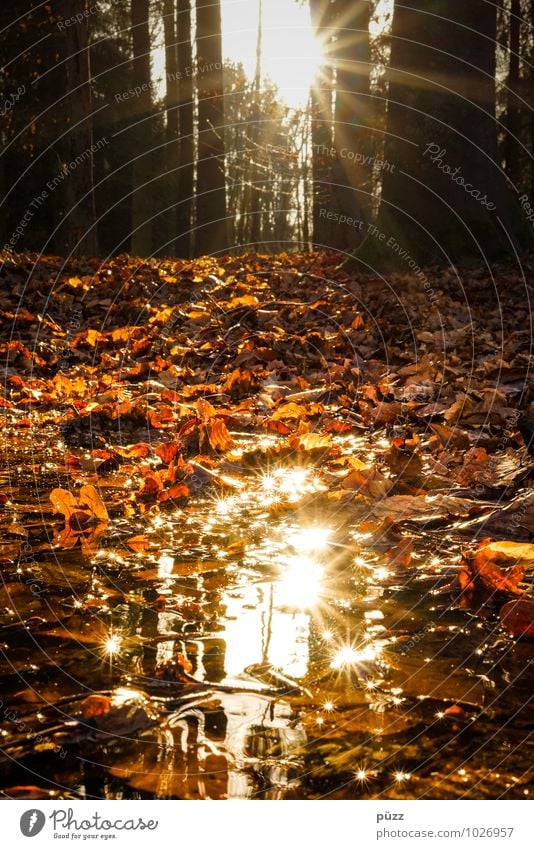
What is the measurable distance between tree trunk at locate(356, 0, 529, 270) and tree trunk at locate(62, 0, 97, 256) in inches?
141

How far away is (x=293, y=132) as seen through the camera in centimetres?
3434

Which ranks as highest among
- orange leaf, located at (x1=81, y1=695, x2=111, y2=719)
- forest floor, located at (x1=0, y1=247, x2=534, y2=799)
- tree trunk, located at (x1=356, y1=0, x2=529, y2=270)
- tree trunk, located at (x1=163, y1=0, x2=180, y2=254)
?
tree trunk, located at (x1=163, y1=0, x2=180, y2=254)

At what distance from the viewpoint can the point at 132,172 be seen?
21.4 m

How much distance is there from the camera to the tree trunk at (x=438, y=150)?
789 cm

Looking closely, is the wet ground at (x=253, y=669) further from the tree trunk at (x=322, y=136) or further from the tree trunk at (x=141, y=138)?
the tree trunk at (x=322, y=136)

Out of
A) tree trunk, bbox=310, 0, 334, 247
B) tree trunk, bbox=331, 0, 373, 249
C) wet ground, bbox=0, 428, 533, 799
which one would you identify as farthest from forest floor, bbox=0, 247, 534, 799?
tree trunk, bbox=310, 0, 334, 247

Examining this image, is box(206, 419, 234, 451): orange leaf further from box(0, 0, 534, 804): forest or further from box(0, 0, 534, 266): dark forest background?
box(0, 0, 534, 266): dark forest background

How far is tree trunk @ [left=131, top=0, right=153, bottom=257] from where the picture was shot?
16328mm

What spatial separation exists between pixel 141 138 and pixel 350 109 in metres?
7.97

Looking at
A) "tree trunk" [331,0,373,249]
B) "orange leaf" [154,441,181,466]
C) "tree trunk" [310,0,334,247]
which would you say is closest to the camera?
"orange leaf" [154,441,181,466]

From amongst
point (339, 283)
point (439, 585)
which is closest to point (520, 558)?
point (439, 585)

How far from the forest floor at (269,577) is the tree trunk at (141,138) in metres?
10.5

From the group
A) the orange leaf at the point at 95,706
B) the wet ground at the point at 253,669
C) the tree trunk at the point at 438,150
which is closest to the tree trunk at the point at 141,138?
the tree trunk at the point at 438,150
